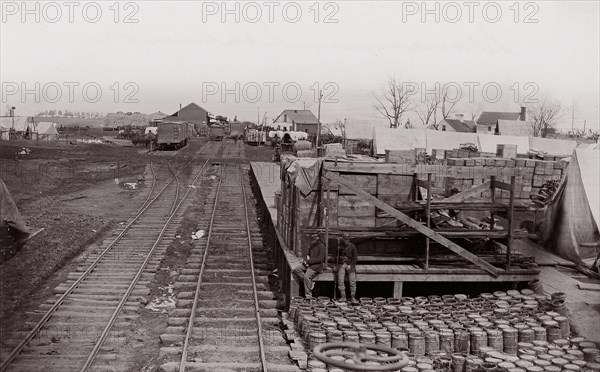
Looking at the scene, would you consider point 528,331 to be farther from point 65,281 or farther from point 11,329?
point 65,281

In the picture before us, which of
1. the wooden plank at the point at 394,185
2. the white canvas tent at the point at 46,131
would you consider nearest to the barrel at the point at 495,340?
the wooden plank at the point at 394,185

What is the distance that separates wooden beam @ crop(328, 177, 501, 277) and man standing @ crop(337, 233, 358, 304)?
922 mm

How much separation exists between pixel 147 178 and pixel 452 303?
2737cm

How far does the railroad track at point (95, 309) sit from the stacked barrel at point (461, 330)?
11.0 ft

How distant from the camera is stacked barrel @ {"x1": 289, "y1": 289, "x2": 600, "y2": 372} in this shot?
9.22 metres

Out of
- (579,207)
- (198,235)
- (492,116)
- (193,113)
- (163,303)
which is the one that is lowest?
(163,303)

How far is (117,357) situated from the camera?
9812mm

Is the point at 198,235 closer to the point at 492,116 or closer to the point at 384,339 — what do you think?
the point at 384,339

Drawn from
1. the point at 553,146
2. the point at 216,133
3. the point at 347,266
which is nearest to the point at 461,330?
the point at 347,266

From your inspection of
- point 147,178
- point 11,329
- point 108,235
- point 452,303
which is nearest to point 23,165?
point 147,178

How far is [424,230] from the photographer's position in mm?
11883

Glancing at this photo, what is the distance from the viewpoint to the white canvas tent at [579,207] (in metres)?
14.0

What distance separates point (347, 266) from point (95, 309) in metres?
5.02

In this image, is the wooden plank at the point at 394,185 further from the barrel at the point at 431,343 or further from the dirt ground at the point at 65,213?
the dirt ground at the point at 65,213
